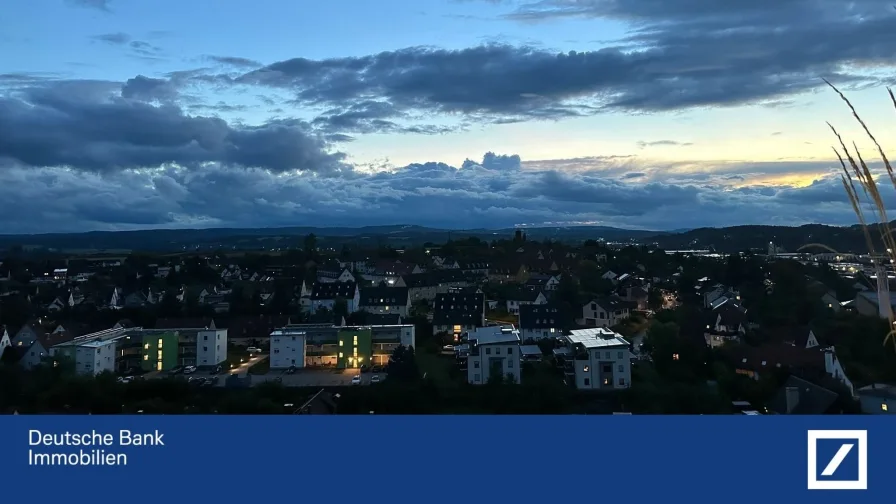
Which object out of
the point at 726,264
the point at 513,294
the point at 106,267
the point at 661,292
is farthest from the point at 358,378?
the point at 106,267

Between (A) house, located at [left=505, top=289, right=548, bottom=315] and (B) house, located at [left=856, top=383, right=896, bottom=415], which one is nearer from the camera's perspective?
(B) house, located at [left=856, top=383, right=896, bottom=415]

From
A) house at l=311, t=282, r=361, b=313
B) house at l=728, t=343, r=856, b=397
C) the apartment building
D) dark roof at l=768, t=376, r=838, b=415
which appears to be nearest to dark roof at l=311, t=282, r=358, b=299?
house at l=311, t=282, r=361, b=313

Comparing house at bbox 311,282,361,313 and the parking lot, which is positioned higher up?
house at bbox 311,282,361,313

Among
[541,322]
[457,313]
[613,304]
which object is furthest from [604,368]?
[613,304]

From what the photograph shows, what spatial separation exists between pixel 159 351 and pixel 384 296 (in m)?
6.58

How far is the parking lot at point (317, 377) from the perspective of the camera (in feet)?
30.8

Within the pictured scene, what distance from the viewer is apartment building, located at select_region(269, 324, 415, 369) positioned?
36.2ft

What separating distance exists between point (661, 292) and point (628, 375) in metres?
8.60

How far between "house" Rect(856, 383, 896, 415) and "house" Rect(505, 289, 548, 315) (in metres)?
9.14

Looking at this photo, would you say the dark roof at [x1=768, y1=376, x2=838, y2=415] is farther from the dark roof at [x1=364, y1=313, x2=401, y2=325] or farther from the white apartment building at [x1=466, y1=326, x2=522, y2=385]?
the dark roof at [x1=364, y1=313, x2=401, y2=325]

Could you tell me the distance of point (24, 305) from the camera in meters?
15.1

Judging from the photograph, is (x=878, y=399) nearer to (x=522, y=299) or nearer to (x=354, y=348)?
(x=354, y=348)
